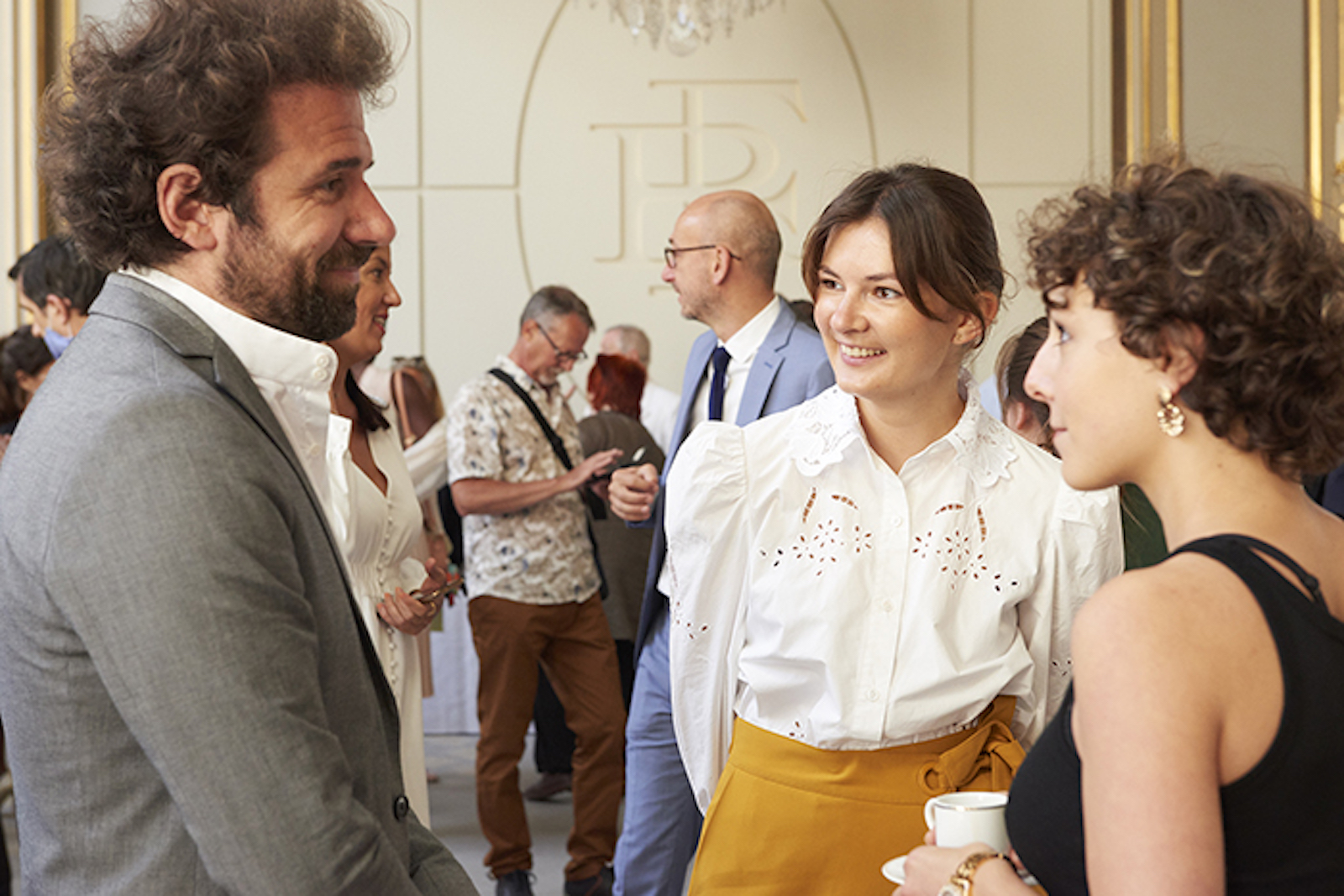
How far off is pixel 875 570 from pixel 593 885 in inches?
90.4

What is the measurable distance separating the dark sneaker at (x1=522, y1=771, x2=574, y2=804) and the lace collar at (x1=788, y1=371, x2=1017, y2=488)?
10.8 ft

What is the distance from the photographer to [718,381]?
129 inches

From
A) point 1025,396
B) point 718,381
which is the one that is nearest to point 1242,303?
point 1025,396

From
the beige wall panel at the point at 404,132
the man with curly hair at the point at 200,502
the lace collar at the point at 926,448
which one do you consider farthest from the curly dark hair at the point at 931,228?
the beige wall panel at the point at 404,132

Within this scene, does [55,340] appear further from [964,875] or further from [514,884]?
[964,875]

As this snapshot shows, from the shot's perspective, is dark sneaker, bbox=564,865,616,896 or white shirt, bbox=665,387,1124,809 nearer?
white shirt, bbox=665,387,1124,809

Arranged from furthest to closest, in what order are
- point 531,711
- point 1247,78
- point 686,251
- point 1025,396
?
point 1247,78
point 531,711
point 686,251
point 1025,396

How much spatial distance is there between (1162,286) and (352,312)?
2.75ft

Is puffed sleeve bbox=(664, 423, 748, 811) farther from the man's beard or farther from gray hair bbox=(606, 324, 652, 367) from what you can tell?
gray hair bbox=(606, 324, 652, 367)

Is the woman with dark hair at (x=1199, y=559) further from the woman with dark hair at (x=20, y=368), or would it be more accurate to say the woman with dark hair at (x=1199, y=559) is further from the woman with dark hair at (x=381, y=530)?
the woman with dark hair at (x=20, y=368)

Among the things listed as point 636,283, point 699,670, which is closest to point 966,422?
point 699,670

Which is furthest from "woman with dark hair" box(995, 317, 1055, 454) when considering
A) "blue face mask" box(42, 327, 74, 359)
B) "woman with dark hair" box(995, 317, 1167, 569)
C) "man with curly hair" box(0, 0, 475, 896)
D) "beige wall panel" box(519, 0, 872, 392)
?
"beige wall panel" box(519, 0, 872, 392)

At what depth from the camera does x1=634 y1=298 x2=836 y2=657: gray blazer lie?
2.95 meters

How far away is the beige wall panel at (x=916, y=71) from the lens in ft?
22.0
